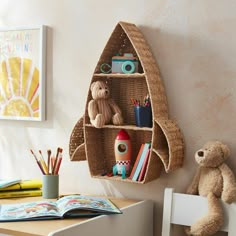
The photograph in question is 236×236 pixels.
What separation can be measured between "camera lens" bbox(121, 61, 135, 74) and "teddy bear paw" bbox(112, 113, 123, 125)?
0.68 ft

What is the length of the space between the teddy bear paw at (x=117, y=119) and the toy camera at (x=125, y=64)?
204mm

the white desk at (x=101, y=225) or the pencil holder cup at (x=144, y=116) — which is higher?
the pencil holder cup at (x=144, y=116)

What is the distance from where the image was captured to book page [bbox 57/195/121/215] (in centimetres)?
225

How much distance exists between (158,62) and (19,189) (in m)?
0.92

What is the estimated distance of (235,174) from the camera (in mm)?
2367

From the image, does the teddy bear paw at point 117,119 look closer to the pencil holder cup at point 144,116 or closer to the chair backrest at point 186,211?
the pencil holder cup at point 144,116

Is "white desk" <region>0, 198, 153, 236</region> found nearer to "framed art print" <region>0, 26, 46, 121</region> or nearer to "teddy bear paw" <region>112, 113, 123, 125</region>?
"teddy bear paw" <region>112, 113, 123, 125</region>

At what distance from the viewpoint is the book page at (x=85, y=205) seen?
88.7 inches

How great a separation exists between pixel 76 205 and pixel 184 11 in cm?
99

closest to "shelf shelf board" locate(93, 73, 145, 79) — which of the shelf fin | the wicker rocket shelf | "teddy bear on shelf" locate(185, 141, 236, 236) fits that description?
the wicker rocket shelf

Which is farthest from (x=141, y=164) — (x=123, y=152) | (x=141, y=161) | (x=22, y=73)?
(x=22, y=73)

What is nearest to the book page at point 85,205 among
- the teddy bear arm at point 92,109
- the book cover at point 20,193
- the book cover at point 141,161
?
the book cover at point 141,161

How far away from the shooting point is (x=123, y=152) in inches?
101

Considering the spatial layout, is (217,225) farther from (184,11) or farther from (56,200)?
(184,11)
